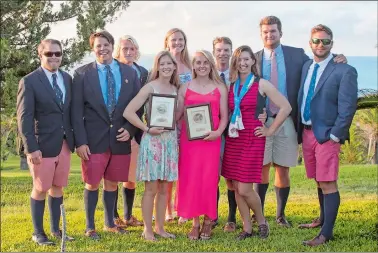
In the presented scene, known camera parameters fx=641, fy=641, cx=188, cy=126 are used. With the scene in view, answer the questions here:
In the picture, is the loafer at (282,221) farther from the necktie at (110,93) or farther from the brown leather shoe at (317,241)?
the necktie at (110,93)

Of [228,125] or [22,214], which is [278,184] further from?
[22,214]

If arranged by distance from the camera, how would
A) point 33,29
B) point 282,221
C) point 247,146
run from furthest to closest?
1. point 33,29
2. point 282,221
3. point 247,146

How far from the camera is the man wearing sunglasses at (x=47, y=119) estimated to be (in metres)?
7.70

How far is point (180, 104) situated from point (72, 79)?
140 centimetres

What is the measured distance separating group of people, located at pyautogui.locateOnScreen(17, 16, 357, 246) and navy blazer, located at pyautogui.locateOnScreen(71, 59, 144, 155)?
0.01 metres

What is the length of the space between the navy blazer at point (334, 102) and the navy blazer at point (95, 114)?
7.62 feet

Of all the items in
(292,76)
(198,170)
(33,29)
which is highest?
(33,29)

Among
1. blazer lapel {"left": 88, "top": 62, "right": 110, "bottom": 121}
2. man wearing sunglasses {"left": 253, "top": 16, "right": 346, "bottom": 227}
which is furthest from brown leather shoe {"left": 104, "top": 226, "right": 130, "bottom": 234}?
man wearing sunglasses {"left": 253, "top": 16, "right": 346, "bottom": 227}

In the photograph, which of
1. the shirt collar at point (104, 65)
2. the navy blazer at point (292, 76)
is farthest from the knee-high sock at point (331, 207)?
the shirt collar at point (104, 65)

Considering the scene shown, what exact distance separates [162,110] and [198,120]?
0.45 metres

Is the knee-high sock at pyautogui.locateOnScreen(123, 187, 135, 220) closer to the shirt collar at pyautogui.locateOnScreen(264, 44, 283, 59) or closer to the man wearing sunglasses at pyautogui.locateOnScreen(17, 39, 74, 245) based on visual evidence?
the man wearing sunglasses at pyautogui.locateOnScreen(17, 39, 74, 245)

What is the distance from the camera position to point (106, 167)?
8.29m

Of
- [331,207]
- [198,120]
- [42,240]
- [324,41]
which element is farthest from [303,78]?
[42,240]

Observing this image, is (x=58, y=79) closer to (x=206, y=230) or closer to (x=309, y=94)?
(x=206, y=230)
